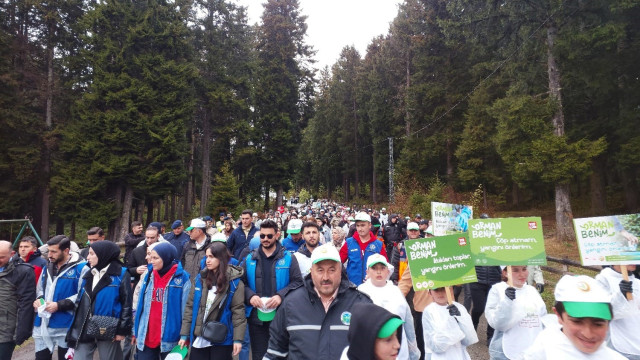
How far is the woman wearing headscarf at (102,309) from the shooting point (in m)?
4.28

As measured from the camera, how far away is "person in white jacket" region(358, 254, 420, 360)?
3.82 meters

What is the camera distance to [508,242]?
13.4 feet

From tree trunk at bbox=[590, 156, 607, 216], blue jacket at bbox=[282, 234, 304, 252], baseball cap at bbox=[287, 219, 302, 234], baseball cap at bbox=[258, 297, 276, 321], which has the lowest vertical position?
baseball cap at bbox=[258, 297, 276, 321]

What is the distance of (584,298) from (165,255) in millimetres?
4163

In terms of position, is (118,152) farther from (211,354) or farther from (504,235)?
(504,235)

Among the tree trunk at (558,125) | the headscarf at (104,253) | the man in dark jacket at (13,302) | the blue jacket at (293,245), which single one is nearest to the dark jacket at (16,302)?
the man in dark jacket at (13,302)

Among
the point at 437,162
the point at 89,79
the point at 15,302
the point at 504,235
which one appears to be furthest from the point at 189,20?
the point at 504,235

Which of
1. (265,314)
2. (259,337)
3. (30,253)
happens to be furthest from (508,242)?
(30,253)

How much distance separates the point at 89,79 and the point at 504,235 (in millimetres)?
29507

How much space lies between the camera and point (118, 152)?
24125 millimetres

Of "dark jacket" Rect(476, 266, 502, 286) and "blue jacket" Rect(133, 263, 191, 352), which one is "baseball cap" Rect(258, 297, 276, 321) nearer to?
"blue jacket" Rect(133, 263, 191, 352)

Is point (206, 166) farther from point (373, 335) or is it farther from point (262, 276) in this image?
point (373, 335)

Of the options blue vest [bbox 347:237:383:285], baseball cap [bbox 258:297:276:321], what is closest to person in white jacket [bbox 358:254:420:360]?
baseball cap [bbox 258:297:276:321]

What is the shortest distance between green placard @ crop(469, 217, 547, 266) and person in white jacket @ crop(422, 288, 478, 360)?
930 millimetres
